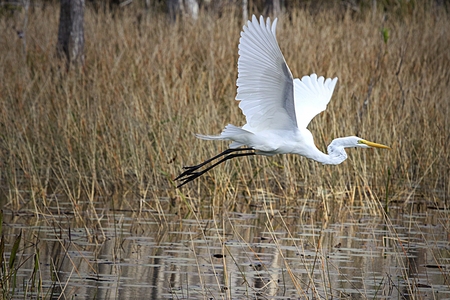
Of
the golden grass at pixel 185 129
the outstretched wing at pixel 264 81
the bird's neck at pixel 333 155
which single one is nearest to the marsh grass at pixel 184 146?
the golden grass at pixel 185 129

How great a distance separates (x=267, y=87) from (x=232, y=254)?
1036 millimetres

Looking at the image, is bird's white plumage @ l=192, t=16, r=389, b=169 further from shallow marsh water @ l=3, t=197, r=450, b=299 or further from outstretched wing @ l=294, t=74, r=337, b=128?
shallow marsh water @ l=3, t=197, r=450, b=299

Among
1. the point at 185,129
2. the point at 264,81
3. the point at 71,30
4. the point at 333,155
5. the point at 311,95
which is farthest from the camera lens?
the point at 71,30

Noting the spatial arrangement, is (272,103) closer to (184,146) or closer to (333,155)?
(333,155)

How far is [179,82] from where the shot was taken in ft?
26.9

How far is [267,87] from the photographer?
4883mm

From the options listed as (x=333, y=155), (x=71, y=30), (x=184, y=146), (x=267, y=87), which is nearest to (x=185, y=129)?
(x=184, y=146)

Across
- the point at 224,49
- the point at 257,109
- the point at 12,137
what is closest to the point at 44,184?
the point at 12,137

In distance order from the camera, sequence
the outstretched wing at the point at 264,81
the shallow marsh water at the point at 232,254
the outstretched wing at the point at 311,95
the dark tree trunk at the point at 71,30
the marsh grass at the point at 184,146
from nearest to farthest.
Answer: the shallow marsh water at the point at 232,254
the outstretched wing at the point at 264,81
the outstretched wing at the point at 311,95
the marsh grass at the point at 184,146
the dark tree trunk at the point at 71,30

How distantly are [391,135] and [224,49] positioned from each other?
2.84 meters

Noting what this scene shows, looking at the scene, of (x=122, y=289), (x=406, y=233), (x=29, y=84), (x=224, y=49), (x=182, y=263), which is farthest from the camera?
(x=224, y=49)

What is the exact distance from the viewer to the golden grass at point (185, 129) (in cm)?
648

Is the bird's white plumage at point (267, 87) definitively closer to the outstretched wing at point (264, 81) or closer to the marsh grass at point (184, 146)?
the outstretched wing at point (264, 81)

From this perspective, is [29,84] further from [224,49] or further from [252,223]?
[252,223]
